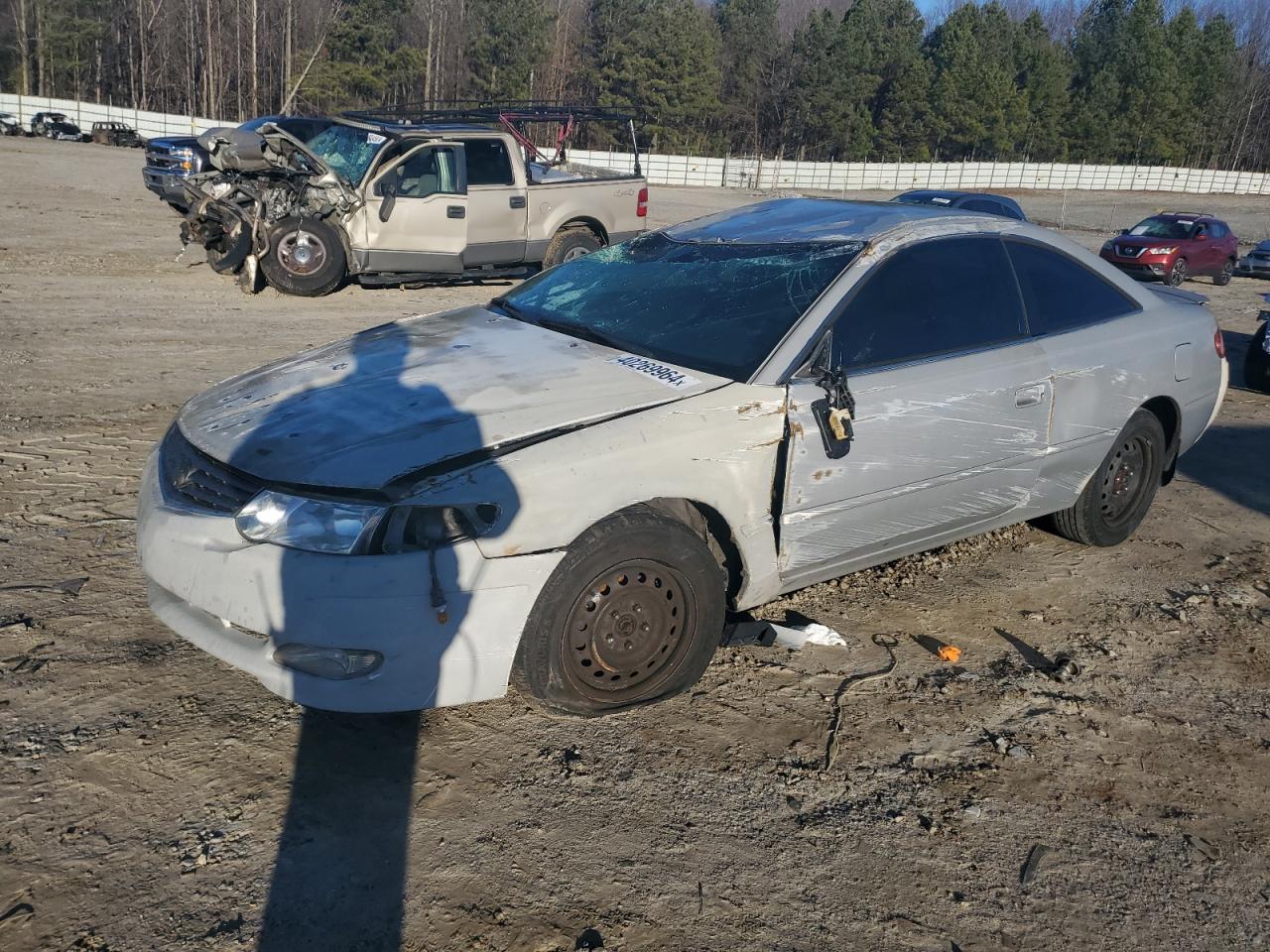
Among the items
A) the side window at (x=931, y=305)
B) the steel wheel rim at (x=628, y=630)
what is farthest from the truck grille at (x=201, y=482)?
the side window at (x=931, y=305)

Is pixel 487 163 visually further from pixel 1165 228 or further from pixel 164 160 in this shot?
pixel 1165 228

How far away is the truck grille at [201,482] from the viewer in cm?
323

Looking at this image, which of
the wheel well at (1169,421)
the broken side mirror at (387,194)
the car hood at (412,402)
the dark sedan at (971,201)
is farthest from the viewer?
the dark sedan at (971,201)

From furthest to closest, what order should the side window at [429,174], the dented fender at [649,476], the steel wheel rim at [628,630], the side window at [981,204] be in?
the side window at [981,204] < the side window at [429,174] < the steel wheel rim at [628,630] < the dented fender at [649,476]

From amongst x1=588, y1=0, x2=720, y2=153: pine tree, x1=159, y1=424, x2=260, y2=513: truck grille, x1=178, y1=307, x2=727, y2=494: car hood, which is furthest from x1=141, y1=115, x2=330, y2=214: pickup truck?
x1=588, y1=0, x2=720, y2=153: pine tree

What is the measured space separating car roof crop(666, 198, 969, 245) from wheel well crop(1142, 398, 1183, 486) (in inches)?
56.9

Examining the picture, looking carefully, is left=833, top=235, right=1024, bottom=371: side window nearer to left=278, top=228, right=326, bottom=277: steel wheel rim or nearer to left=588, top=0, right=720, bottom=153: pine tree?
left=278, top=228, right=326, bottom=277: steel wheel rim

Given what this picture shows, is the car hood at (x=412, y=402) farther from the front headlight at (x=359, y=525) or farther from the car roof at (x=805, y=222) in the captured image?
the car roof at (x=805, y=222)

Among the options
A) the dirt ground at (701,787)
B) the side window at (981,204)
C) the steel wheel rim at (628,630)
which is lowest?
Result: the dirt ground at (701,787)

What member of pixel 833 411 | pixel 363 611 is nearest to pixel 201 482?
pixel 363 611

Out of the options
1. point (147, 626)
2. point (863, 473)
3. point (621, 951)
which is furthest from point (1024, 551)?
point (147, 626)

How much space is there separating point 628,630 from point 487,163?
31.2 feet

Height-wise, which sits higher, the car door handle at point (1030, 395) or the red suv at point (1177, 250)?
the red suv at point (1177, 250)

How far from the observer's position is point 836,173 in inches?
2291
